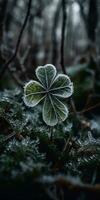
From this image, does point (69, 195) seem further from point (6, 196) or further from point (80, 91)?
point (80, 91)

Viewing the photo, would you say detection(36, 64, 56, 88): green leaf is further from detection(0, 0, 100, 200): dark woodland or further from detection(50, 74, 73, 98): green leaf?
detection(0, 0, 100, 200): dark woodland

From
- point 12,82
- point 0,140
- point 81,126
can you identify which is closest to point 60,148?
point 0,140

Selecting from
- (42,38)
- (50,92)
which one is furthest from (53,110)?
(42,38)

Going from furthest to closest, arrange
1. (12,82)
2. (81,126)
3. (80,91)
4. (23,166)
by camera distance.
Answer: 1. (12,82)
2. (80,91)
3. (81,126)
4. (23,166)

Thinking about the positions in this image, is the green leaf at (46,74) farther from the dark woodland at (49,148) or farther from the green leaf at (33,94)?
the dark woodland at (49,148)

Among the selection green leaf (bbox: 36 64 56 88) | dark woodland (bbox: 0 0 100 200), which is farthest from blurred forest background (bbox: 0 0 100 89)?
green leaf (bbox: 36 64 56 88)

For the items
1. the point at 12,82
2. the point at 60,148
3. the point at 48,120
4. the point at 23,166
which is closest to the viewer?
the point at 23,166
